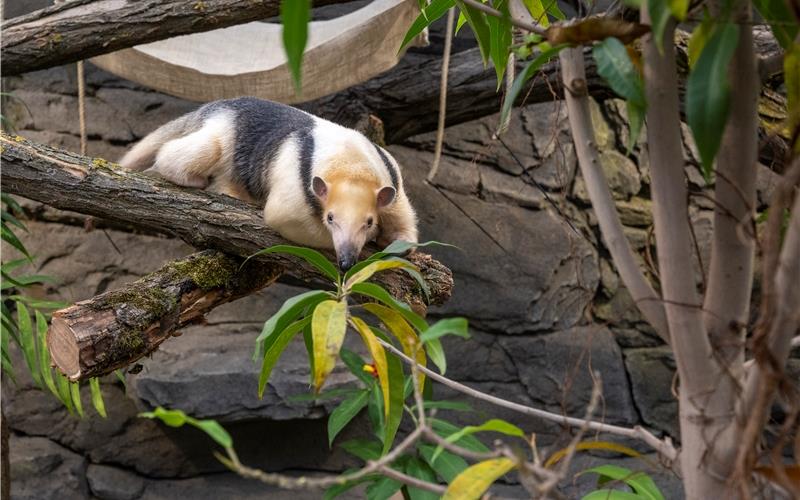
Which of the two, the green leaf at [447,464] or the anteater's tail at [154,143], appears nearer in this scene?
the green leaf at [447,464]

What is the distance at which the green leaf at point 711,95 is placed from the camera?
0.83 meters

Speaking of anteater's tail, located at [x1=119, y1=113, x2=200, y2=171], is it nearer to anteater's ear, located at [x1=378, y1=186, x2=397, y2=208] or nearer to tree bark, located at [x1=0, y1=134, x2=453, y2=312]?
tree bark, located at [x1=0, y1=134, x2=453, y2=312]

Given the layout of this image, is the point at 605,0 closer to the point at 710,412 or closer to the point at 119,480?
the point at 119,480

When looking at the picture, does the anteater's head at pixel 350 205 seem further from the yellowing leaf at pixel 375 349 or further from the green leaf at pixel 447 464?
the yellowing leaf at pixel 375 349

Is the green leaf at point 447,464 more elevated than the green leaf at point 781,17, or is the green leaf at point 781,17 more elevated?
the green leaf at point 781,17

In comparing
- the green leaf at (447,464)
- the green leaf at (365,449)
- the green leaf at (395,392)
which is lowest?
the green leaf at (365,449)

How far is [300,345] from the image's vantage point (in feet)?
14.4

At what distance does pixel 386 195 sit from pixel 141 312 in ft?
2.66

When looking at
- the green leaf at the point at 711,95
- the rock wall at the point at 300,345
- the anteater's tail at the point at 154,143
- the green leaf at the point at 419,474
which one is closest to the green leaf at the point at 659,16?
the green leaf at the point at 711,95

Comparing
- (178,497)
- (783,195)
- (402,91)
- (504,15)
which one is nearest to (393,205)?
(402,91)

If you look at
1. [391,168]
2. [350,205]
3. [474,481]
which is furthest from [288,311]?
[391,168]

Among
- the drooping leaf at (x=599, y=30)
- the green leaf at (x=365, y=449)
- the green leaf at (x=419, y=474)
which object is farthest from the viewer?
the green leaf at (x=365, y=449)

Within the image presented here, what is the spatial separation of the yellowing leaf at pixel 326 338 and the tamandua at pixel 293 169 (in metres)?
1.18

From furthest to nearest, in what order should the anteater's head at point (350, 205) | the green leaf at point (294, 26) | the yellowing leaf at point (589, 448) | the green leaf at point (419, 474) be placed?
the anteater's head at point (350, 205), the green leaf at point (419, 474), the yellowing leaf at point (589, 448), the green leaf at point (294, 26)
